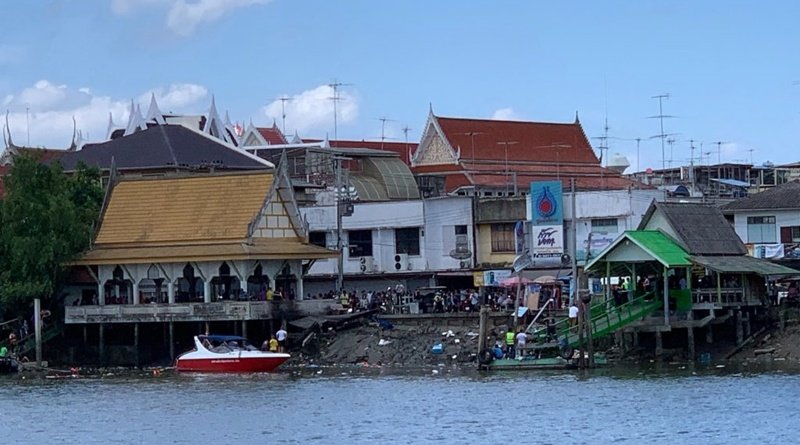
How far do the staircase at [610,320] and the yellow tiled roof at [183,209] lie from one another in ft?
51.1

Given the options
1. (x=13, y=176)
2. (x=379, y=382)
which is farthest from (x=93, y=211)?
(x=379, y=382)

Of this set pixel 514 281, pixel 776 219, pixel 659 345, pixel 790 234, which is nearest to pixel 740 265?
pixel 659 345

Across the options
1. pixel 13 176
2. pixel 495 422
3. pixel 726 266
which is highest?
pixel 13 176

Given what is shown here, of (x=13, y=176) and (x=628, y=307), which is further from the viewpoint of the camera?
(x=13, y=176)

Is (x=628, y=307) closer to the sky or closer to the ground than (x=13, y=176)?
closer to the ground

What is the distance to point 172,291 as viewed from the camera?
73875 millimetres

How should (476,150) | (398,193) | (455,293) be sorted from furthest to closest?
(476,150) → (398,193) → (455,293)

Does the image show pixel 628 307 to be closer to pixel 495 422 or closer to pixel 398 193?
pixel 495 422

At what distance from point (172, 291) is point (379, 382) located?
53.9 ft

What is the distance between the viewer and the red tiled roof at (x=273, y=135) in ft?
400

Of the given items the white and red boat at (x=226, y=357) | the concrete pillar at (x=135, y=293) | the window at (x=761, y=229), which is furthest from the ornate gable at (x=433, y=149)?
the white and red boat at (x=226, y=357)

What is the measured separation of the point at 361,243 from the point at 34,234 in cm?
1790

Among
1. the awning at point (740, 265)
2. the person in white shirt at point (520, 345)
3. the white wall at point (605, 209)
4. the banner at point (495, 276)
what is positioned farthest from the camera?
the banner at point (495, 276)

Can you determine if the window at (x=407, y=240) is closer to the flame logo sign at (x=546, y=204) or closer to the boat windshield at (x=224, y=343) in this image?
the flame logo sign at (x=546, y=204)
